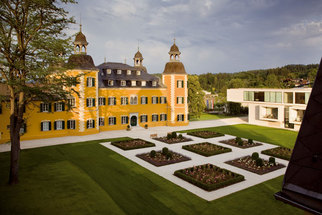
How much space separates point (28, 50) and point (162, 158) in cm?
1499

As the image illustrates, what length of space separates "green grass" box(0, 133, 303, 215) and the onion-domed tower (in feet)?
75.7

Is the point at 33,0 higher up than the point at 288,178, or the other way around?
the point at 33,0

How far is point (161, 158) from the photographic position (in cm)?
2436

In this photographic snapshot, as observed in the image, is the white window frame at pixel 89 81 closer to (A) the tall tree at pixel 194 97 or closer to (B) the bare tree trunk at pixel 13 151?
(B) the bare tree trunk at pixel 13 151

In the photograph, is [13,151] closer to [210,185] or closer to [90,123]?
[210,185]

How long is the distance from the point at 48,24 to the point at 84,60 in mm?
18967

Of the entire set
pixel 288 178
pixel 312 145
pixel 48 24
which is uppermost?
pixel 48 24

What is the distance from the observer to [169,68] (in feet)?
148

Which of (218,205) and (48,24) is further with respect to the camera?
(48,24)

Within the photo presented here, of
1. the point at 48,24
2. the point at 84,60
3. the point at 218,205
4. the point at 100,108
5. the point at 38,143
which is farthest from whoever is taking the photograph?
the point at 100,108

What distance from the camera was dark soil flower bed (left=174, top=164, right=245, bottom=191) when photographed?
1741 centimetres

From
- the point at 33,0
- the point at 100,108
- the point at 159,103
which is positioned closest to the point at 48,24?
the point at 33,0

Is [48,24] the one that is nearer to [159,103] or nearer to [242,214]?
[242,214]

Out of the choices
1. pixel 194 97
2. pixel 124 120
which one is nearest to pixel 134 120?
pixel 124 120
